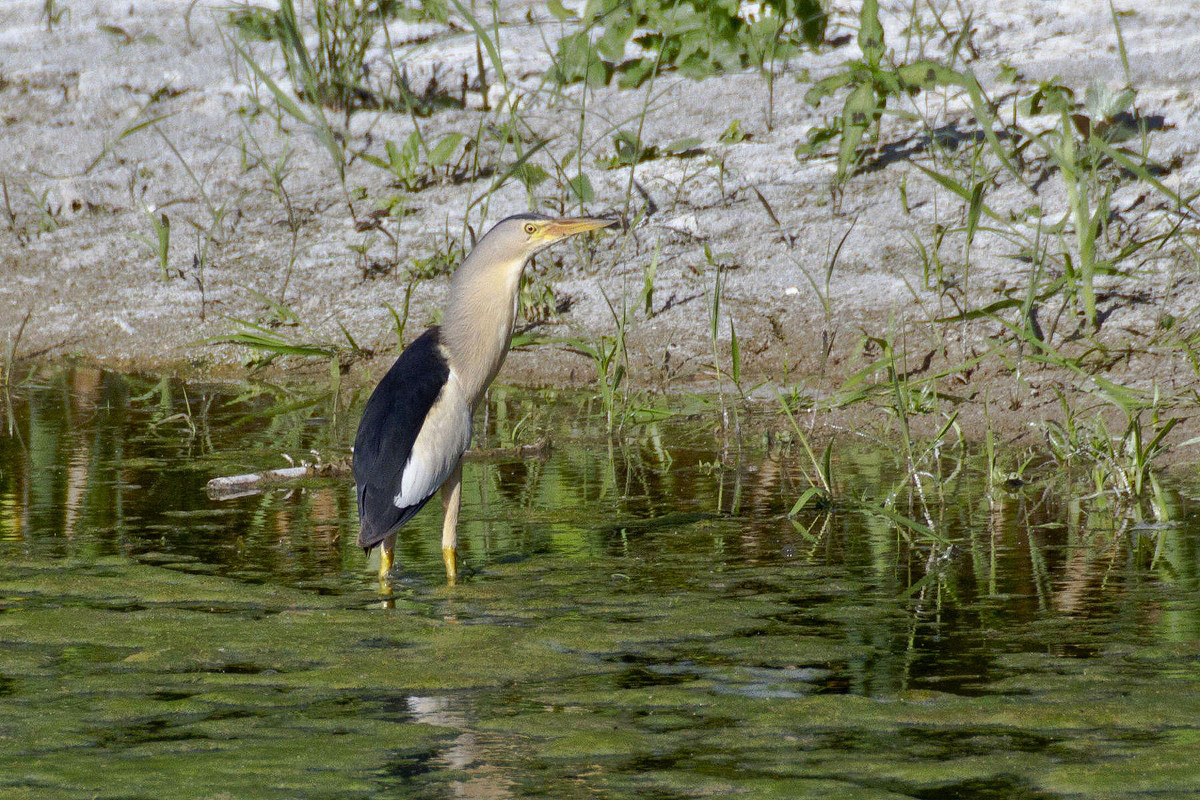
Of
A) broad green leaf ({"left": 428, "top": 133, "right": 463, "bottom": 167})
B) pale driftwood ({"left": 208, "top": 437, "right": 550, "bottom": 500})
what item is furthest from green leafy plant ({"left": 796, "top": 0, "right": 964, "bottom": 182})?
pale driftwood ({"left": 208, "top": 437, "right": 550, "bottom": 500})

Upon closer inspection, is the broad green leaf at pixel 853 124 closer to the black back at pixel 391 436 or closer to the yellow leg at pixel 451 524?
the black back at pixel 391 436

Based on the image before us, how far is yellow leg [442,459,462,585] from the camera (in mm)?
3604

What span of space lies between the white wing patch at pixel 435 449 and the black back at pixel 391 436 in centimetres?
2

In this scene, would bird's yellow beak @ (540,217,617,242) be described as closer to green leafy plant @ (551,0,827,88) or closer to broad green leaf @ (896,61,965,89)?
broad green leaf @ (896,61,965,89)

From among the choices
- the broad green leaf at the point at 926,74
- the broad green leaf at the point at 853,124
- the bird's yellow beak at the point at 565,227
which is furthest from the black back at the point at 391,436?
the broad green leaf at the point at 926,74

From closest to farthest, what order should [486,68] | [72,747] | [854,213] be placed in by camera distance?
[72,747] → [854,213] → [486,68]

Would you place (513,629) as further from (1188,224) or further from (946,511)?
(1188,224)

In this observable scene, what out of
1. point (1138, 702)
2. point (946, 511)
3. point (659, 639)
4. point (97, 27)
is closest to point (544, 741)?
point (659, 639)

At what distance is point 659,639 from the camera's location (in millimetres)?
3020

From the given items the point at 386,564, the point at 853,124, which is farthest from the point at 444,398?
the point at 853,124

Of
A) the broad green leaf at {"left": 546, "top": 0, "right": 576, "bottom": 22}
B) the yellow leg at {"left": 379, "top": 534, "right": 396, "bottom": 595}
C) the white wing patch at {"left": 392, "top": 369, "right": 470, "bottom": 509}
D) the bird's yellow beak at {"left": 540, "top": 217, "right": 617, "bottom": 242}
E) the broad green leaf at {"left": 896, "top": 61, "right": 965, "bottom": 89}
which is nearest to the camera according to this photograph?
the yellow leg at {"left": 379, "top": 534, "right": 396, "bottom": 595}

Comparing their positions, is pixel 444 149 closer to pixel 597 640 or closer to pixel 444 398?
pixel 444 398

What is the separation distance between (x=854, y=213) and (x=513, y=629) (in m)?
4.04

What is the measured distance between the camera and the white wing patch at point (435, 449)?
376 centimetres
